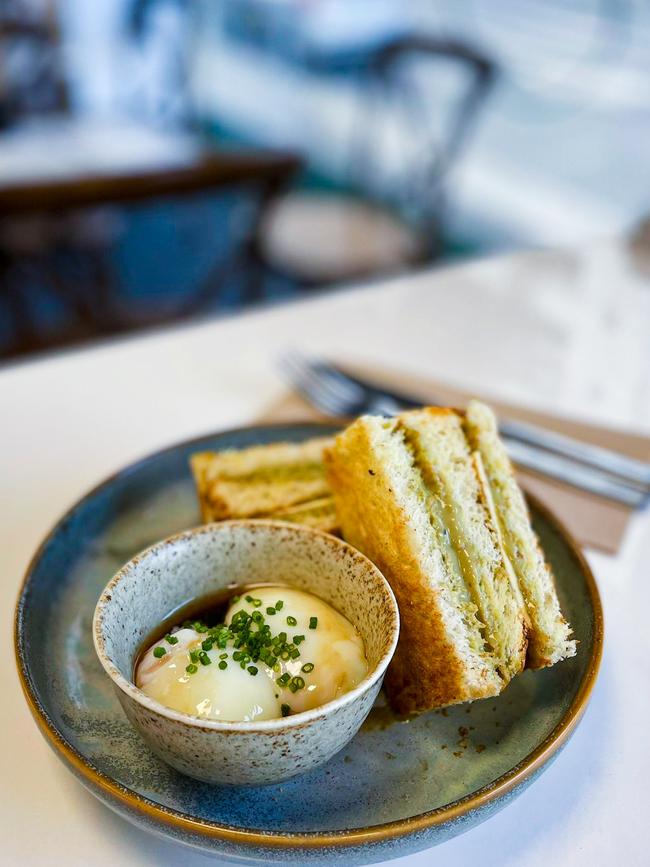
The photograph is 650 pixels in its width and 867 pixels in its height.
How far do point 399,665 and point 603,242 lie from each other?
2058mm

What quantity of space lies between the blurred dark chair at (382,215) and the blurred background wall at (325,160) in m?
0.01

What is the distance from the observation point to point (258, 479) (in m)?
1.10

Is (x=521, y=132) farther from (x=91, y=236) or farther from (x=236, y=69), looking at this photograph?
(x=236, y=69)

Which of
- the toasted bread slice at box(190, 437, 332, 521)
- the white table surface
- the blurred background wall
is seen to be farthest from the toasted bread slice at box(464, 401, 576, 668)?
the blurred background wall

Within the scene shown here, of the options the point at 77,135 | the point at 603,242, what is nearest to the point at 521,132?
the point at 603,242

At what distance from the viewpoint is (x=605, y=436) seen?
4.74 ft

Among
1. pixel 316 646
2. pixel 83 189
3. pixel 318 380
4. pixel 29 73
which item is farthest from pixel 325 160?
pixel 316 646

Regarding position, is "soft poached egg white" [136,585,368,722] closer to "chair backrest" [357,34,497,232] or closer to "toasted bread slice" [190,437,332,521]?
"toasted bread slice" [190,437,332,521]

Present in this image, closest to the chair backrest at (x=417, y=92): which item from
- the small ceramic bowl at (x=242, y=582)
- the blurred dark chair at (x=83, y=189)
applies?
the blurred dark chair at (x=83, y=189)

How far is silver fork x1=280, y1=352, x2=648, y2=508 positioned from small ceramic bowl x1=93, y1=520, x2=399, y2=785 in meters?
0.52

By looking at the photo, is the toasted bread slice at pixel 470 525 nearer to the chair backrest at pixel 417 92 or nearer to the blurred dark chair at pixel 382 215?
the blurred dark chair at pixel 382 215

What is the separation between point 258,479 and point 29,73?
4638 millimetres

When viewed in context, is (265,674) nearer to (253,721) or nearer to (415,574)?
(253,721)

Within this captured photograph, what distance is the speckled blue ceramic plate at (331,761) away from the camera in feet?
2.13
